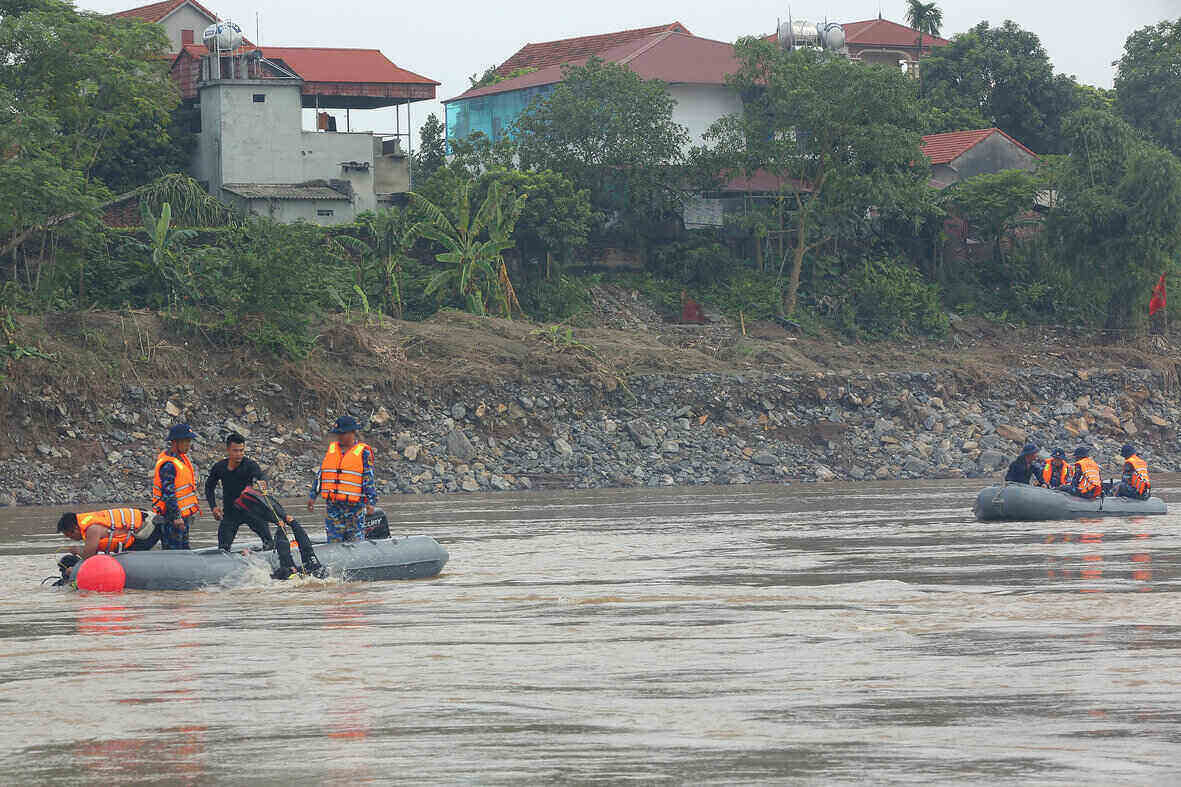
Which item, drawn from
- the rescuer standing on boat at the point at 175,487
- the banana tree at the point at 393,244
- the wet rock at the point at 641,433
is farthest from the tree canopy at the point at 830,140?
the rescuer standing on boat at the point at 175,487

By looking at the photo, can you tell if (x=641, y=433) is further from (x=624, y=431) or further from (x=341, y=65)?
(x=341, y=65)

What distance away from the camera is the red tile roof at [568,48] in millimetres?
67812

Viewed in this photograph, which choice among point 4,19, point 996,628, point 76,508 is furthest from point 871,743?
point 4,19

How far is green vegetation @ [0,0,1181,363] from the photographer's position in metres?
39.9

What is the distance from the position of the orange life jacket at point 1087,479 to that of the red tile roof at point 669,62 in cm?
3218

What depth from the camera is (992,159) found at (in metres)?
59.4

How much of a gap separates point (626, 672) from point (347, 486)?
7128 mm

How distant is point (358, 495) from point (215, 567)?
1890mm

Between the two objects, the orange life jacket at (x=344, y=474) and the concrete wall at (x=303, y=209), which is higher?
the concrete wall at (x=303, y=209)

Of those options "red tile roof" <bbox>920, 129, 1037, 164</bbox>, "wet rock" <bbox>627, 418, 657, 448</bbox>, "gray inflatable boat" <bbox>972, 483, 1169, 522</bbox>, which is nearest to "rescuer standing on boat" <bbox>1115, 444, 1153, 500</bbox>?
"gray inflatable boat" <bbox>972, 483, 1169, 522</bbox>

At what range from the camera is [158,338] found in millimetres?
38750

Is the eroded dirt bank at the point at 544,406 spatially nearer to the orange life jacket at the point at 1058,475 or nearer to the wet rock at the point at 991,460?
the wet rock at the point at 991,460

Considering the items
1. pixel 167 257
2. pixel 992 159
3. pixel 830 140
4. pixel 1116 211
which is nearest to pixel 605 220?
pixel 830 140

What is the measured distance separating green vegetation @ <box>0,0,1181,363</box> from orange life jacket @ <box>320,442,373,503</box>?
853 inches
